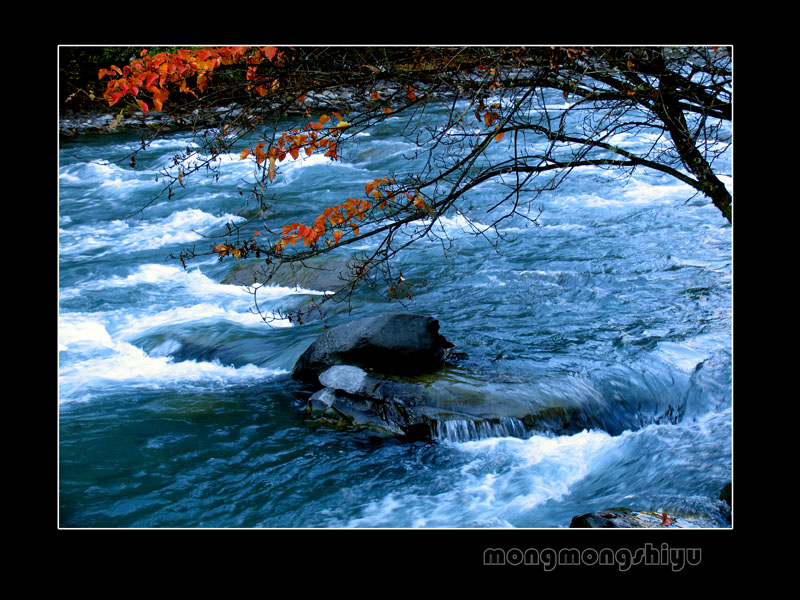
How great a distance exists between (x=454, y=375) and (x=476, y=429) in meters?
0.53

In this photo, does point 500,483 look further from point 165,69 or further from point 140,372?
point 140,372

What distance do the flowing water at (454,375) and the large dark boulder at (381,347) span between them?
223 millimetres

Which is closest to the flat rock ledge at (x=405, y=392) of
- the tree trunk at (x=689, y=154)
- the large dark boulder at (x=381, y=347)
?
the large dark boulder at (x=381, y=347)

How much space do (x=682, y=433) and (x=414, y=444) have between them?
156cm

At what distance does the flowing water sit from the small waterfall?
1cm

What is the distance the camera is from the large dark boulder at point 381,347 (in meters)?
4.41

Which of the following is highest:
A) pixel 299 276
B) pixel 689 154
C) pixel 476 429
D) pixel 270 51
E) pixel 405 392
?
pixel 270 51

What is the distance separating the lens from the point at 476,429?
154 inches

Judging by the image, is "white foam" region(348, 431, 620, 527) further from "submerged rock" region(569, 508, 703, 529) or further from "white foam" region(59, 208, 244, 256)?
"white foam" region(59, 208, 244, 256)

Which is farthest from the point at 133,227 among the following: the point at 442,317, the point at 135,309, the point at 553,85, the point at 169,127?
the point at 553,85

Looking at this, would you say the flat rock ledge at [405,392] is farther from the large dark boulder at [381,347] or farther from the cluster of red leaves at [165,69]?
the cluster of red leaves at [165,69]

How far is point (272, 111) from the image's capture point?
3029 mm

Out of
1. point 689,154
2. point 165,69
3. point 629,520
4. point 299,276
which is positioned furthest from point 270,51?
point 299,276
